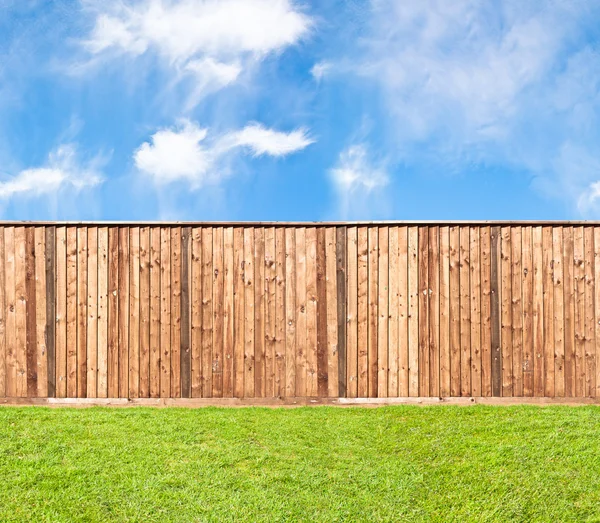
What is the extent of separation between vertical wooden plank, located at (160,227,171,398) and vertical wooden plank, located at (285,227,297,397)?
1.64 metres

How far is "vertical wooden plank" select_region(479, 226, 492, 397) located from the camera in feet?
21.5

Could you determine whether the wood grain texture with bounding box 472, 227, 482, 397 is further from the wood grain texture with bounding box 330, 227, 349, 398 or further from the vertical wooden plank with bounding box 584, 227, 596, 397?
the wood grain texture with bounding box 330, 227, 349, 398

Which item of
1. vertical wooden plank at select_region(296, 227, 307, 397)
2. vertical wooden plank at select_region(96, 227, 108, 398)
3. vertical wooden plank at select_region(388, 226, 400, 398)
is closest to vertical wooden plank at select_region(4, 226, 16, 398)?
vertical wooden plank at select_region(96, 227, 108, 398)

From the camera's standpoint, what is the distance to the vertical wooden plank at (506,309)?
658cm

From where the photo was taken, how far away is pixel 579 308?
6730mm

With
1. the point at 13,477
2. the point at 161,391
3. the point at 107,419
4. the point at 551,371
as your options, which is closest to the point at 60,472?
the point at 13,477

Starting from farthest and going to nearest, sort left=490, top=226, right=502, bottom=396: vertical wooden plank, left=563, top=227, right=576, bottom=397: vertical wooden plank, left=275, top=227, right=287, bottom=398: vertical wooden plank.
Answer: left=563, top=227, right=576, bottom=397: vertical wooden plank, left=490, top=226, right=502, bottom=396: vertical wooden plank, left=275, top=227, right=287, bottom=398: vertical wooden plank

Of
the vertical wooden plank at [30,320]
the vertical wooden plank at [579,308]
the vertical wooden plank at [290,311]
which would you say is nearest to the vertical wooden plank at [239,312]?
the vertical wooden plank at [290,311]

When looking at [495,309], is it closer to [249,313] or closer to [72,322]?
[249,313]

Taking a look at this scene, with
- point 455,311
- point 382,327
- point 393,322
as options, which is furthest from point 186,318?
point 455,311

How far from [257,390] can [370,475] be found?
261 centimetres

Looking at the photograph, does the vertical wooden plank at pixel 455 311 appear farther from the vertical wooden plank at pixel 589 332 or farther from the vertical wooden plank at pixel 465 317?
the vertical wooden plank at pixel 589 332

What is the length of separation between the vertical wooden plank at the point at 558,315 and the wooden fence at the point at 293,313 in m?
0.02

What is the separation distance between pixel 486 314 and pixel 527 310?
2.00ft
